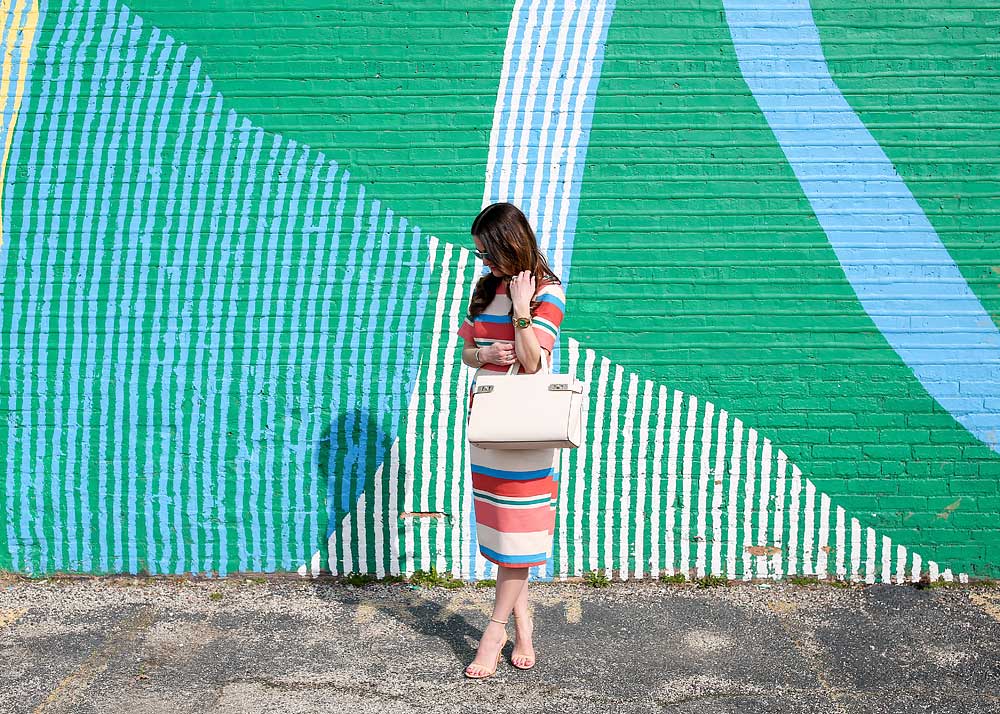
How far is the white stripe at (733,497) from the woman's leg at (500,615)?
1.47 meters

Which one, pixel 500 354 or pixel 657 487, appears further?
pixel 657 487

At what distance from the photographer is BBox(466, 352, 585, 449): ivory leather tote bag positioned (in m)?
3.84

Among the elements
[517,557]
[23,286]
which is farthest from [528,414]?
[23,286]

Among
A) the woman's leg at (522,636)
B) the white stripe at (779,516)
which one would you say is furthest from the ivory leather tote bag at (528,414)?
the white stripe at (779,516)

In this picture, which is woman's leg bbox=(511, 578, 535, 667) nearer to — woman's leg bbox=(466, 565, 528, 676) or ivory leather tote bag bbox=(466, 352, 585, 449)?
woman's leg bbox=(466, 565, 528, 676)

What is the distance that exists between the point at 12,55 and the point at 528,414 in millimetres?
3371

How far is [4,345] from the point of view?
5.18 metres

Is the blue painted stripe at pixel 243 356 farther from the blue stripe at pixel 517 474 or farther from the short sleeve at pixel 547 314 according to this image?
the short sleeve at pixel 547 314

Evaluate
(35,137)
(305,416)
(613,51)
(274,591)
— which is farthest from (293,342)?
(613,51)

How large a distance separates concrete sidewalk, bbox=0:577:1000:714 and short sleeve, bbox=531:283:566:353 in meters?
1.42

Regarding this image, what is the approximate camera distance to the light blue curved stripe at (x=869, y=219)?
501cm

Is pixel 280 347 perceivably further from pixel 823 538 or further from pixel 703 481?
pixel 823 538

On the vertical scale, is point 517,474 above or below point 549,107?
below

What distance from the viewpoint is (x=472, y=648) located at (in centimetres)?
444
